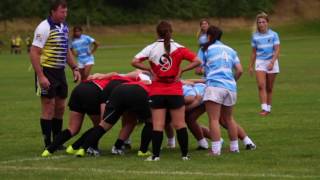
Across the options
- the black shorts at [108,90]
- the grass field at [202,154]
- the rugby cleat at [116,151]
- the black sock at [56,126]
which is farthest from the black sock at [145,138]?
the black sock at [56,126]

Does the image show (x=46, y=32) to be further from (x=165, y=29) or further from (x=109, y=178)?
(x=109, y=178)

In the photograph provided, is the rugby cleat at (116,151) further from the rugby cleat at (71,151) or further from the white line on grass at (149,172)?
the white line on grass at (149,172)

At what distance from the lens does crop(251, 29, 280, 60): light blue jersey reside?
53.9 ft

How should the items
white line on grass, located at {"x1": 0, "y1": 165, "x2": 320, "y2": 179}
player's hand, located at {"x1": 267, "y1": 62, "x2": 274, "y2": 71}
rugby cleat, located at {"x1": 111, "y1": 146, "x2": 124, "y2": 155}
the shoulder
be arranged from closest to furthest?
1. white line on grass, located at {"x1": 0, "y1": 165, "x2": 320, "y2": 179}
2. rugby cleat, located at {"x1": 111, "y1": 146, "x2": 124, "y2": 155}
3. the shoulder
4. player's hand, located at {"x1": 267, "y1": 62, "x2": 274, "y2": 71}

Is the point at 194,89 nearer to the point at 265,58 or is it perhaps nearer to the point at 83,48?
the point at 265,58

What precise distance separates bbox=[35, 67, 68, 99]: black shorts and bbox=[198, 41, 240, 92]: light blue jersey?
2.22 meters

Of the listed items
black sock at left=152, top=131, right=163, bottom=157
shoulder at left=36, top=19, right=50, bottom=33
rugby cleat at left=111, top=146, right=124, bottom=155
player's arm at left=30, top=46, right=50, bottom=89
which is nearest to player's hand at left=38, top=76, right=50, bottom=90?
player's arm at left=30, top=46, right=50, bottom=89

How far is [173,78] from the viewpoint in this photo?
410 inches

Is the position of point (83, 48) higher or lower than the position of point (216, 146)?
higher

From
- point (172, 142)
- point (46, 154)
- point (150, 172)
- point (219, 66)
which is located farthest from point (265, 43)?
point (150, 172)

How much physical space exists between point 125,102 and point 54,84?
1.33 meters

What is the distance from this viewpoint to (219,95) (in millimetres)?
10781

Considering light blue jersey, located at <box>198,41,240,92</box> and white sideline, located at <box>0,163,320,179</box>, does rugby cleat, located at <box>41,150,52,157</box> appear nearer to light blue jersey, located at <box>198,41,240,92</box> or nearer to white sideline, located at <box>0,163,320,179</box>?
white sideline, located at <box>0,163,320,179</box>

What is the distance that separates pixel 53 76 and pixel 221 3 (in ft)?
277
